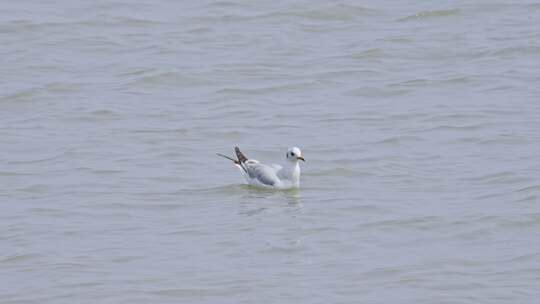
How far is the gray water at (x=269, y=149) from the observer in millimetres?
10211

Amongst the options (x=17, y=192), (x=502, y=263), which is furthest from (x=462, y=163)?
(x=17, y=192)

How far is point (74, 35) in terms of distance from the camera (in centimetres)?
2005

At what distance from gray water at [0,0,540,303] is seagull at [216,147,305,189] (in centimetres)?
17


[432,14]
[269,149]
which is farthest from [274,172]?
[432,14]

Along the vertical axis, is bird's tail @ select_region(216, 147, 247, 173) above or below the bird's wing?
above

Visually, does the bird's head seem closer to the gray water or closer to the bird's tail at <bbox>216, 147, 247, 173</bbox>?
the gray water

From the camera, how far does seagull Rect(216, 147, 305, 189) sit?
44.0 feet

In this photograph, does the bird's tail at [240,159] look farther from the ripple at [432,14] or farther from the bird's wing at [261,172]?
the ripple at [432,14]

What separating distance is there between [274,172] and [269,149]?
119 cm

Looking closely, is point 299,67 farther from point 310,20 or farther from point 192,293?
point 192,293

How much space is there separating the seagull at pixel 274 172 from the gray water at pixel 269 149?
0.55 feet

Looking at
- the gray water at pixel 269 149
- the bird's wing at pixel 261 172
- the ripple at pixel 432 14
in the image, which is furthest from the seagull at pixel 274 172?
the ripple at pixel 432 14

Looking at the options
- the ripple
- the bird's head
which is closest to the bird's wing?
the bird's head

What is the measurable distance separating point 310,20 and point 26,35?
13.5 feet
